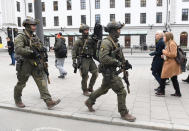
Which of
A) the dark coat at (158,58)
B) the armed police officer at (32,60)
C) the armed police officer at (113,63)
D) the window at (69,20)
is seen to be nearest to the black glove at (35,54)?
the armed police officer at (32,60)

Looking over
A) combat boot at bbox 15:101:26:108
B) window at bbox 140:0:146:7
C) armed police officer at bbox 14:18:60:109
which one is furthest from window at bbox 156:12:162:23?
combat boot at bbox 15:101:26:108

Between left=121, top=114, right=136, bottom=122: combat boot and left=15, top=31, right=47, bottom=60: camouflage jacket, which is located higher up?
left=15, top=31, right=47, bottom=60: camouflage jacket

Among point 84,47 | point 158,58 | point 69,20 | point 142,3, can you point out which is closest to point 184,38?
point 142,3

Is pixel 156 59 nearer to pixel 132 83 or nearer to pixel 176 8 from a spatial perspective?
pixel 132 83

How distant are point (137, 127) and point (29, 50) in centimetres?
258

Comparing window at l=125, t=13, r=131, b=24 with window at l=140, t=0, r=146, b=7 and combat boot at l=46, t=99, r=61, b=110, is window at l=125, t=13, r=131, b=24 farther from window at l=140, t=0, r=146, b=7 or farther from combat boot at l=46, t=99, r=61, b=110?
combat boot at l=46, t=99, r=61, b=110

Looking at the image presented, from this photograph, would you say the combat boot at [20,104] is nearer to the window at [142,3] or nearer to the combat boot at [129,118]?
the combat boot at [129,118]

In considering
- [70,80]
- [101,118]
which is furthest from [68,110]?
[70,80]

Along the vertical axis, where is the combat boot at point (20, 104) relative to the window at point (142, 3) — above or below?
below

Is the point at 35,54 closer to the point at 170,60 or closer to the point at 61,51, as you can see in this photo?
the point at 170,60

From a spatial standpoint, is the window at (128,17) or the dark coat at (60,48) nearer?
the dark coat at (60,48)

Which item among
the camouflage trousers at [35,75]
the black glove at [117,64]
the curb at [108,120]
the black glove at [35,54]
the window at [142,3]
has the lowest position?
the curb at [108,120]

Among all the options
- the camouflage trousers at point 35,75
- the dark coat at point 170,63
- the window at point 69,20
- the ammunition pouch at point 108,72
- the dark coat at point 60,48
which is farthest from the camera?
the window at point 69,20

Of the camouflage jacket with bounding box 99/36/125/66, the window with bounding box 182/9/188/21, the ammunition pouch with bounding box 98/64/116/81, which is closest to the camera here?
the camouflage jacket with bounding box 99/36/125/66
